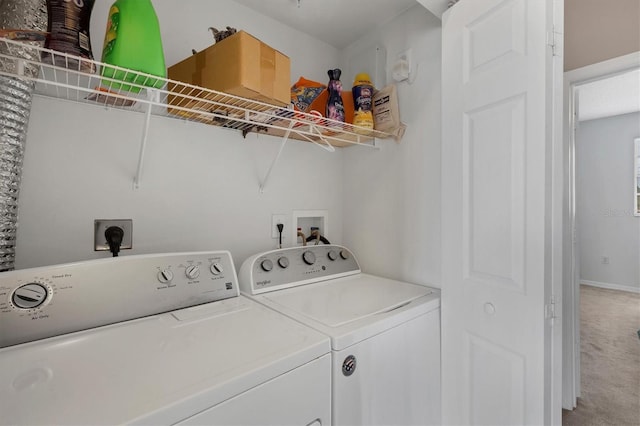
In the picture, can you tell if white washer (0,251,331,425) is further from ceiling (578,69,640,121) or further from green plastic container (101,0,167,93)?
ceiling (578,69,640,121)

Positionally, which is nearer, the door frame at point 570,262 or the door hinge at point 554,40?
the door hinge at point 554,40

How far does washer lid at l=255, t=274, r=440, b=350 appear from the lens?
1.00 meters

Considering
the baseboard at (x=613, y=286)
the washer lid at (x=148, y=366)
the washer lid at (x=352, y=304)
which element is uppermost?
the washer lid at (x=352, y=304)

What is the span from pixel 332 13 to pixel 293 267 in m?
1.44

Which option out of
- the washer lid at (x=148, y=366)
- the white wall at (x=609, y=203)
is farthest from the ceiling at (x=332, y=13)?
the white wall at (x=609, y=203)

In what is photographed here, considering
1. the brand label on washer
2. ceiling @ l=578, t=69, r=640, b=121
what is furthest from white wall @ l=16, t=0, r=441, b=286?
ceiling @ l=578, t=69, r=640, b=121

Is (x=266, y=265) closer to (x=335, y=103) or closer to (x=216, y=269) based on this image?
(x=216, y=269)

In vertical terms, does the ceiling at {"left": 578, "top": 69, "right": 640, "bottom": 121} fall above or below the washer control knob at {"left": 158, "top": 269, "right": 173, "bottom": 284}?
above

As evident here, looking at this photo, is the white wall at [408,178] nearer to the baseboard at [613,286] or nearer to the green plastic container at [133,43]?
the green plastic container at [133,43]

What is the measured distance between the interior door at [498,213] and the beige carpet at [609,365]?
1364 millimetres

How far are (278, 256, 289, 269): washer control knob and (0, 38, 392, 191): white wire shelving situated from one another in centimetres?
45

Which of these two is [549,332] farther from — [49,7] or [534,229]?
[49,7]

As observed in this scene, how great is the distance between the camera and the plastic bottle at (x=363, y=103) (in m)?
1.64

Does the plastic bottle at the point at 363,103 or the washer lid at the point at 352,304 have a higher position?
the plastic bottle at the point at 363,103
